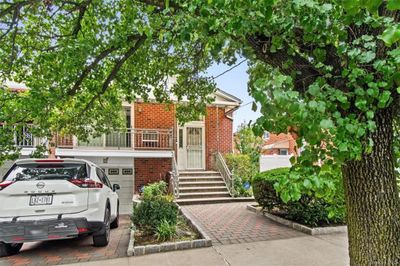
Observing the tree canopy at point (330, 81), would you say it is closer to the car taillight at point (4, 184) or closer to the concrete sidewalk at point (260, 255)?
the concrete sidewalk at point (260, 255)

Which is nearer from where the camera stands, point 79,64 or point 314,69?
point 314,69

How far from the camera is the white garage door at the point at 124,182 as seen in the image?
Result: 13578mm

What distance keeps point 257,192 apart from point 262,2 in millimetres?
7026

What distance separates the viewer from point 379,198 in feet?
7.85

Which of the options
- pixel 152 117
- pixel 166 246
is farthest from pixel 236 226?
pixel 152 117

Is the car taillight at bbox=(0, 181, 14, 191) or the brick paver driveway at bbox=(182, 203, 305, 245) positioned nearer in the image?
the car taillight at bbox=(0, 181, 14, 191)

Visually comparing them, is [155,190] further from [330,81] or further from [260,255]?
[330,81]

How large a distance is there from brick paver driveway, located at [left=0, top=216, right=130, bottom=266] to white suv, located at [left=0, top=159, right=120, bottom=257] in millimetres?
373

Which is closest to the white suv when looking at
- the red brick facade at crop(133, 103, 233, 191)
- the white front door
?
the red brick facade at crop(133, 103, 233, 191)

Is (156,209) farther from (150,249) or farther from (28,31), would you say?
(28,31)

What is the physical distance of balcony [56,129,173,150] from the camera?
1341 cm

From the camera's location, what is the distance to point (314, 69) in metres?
2.58

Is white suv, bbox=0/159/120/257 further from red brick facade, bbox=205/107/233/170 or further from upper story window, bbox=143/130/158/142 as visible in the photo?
red brick facade, bbox=205/107/233/170

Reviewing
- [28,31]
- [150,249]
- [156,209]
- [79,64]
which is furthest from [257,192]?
[28,31]
